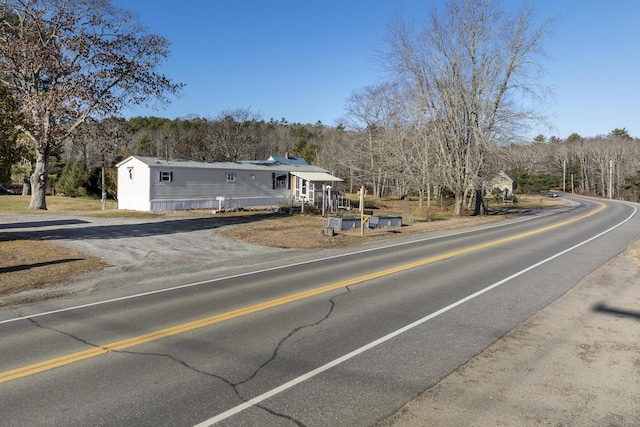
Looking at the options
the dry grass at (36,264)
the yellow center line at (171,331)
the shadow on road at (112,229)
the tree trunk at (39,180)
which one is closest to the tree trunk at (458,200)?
the shadow on road at (112,229)

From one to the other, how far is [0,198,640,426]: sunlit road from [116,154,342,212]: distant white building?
72.9ft

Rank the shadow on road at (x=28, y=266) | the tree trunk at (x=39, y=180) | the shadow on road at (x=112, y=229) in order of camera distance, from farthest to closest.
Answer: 1. the tree trunk at (x=39, y=180)
2. the shadow on road at (x=112, y=229)
3. the shadow on road at (x=28, y=266)

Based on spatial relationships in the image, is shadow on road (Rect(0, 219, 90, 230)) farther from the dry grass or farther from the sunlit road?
the sunlit road

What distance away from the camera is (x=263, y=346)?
619 centimetres

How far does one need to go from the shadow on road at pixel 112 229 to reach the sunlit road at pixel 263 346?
10.7 m

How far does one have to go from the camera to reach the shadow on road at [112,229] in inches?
716

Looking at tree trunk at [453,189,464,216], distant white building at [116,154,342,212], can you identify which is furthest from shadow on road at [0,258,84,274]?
tree trunk at [453,189,464,216]

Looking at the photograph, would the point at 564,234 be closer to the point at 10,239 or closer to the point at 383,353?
the point at 383,353

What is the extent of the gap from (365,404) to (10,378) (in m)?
4.14

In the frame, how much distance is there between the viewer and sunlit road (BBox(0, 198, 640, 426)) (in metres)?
4.46

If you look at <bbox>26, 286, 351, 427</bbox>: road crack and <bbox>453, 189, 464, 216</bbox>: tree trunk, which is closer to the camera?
<bbox>26, 286, 351, 427</bbox>: road crack

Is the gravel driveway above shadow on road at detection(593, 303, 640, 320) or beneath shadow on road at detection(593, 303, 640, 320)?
above

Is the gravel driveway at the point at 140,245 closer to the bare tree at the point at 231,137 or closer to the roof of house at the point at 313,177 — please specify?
the roof of house at the point at 313,177

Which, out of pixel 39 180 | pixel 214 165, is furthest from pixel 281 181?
pixel 39 180
